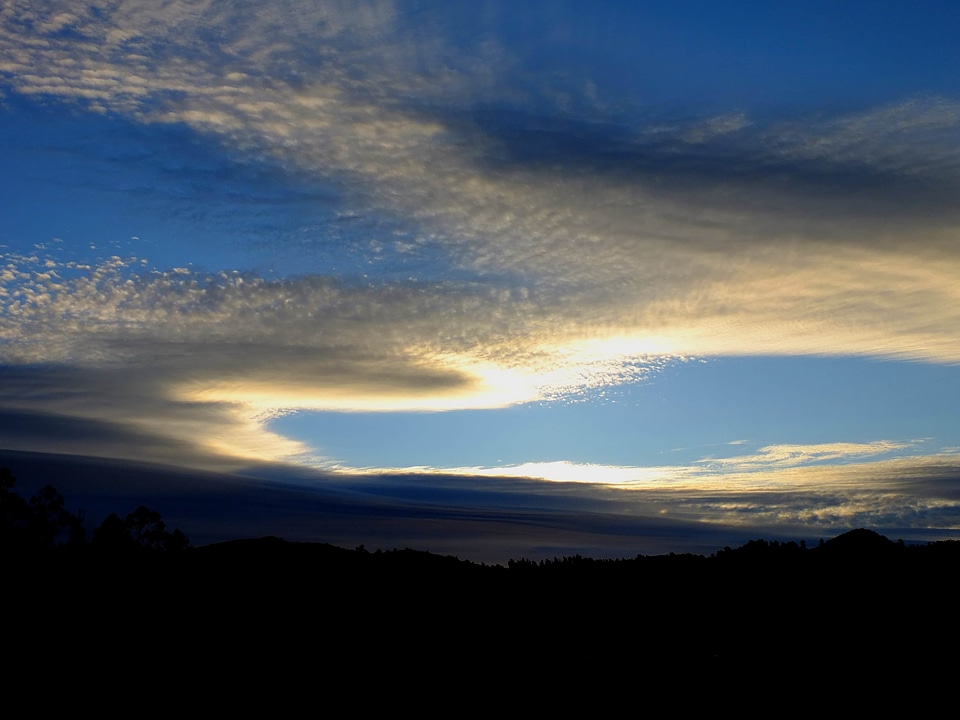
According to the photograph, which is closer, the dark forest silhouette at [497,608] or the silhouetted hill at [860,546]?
the dark forest silhouette at [497,608]

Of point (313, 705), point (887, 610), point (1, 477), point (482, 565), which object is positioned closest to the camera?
point (313, 705)

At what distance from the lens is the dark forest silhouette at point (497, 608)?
1224 inches

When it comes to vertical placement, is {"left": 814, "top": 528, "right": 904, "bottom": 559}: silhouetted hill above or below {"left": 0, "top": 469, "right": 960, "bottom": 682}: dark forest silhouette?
above

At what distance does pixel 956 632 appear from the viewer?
32.4m

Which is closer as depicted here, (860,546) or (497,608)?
(497,608)

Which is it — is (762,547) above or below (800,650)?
above

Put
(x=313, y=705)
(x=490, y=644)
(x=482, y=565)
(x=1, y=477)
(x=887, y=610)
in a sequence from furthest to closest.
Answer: (x=1, y=477), (x=482, y=565), (x=887, y=610), (x=490, y=644), (x=313, y=705)

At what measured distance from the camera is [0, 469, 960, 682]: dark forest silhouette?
1224 inches

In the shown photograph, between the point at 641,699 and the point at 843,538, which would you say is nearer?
the point at 641,699

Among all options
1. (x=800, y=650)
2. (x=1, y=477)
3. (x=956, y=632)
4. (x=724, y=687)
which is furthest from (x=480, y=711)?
(x=1, y=477)

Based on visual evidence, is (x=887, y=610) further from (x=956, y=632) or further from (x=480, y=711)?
(x=480, y=711)

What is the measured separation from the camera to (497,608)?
130 ft

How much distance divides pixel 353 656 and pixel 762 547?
27.1 meters

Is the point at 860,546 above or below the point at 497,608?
above
